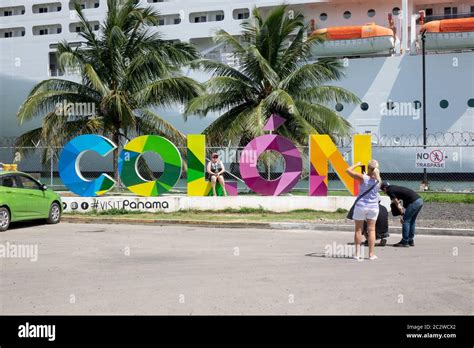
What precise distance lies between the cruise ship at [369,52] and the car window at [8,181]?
10712mm

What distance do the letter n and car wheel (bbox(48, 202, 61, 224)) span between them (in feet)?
21.2

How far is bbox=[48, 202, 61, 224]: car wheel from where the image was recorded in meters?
14.1

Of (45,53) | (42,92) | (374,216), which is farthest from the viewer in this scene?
(45,53)

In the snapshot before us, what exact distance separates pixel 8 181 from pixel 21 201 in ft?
1.65

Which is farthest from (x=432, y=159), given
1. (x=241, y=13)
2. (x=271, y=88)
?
(x=241, y=13)

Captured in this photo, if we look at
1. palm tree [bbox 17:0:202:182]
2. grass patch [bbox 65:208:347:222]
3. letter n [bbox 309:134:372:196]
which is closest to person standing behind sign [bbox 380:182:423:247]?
grass patch [bbox 65:208:347:222]

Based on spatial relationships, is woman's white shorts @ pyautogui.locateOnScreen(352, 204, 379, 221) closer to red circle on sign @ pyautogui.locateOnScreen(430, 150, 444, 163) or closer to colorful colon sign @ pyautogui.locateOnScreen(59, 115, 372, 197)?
colorful colon sign @ pyautogui.locateOnScreen(59, 115, 372, 197)

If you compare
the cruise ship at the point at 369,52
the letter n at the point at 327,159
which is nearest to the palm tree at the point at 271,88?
the cruise ship at the point at 369,52

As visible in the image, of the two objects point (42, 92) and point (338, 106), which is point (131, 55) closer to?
point (42, 92)

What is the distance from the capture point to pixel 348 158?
24812 millimetres

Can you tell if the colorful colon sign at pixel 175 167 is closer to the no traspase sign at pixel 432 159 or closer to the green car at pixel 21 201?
the green car at pixel 21 201

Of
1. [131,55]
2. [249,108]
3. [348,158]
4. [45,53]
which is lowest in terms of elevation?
[348,158]
